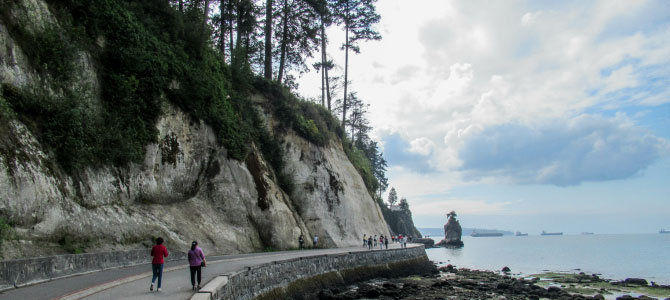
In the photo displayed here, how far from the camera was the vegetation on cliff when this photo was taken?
1612cm

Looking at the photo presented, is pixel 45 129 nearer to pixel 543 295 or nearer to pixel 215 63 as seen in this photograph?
pixel 215 63

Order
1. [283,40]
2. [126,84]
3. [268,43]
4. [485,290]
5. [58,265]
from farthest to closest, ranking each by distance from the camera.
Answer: [283,40] < [268,43] < [485,290] < [126,84] < [58,265]

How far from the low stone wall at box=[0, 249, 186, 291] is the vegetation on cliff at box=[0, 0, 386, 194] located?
3.61m

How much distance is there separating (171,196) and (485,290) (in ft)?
64.3

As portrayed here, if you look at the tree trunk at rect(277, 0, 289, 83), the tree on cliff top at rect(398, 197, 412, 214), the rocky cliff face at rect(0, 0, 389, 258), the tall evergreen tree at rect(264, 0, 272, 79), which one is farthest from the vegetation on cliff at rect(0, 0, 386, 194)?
the tree on cliff top at rect(398, 197, 412, 214)

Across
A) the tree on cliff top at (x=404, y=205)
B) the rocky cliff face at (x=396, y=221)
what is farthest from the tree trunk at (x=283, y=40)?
the tree on cliff top at (x=404, y=205)

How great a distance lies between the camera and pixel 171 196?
21844mm

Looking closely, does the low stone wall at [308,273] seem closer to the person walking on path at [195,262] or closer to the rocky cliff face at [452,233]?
the person walking on path at [195,262]

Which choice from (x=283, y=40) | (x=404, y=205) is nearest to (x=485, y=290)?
(x=283, y=40)

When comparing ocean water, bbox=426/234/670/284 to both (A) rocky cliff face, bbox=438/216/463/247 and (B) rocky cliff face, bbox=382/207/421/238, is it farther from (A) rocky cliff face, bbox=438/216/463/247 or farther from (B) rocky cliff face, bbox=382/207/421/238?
(A) rocky cliff face, bbox=438/216/463/247

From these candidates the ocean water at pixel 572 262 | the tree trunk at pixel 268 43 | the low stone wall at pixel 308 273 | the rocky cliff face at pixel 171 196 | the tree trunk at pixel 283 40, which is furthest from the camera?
the ocean water at pixel 572 262

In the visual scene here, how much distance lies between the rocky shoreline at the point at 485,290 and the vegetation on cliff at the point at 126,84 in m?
10.2

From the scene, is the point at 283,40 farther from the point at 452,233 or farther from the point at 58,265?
the point at 452,233

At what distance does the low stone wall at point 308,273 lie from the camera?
48.2 ft
